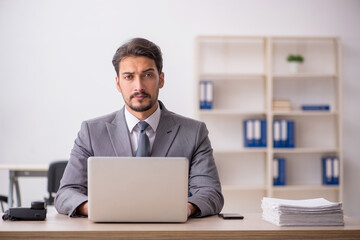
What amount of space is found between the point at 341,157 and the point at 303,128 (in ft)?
1.70

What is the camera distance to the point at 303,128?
5512mm

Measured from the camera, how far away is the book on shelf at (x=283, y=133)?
17.1ft

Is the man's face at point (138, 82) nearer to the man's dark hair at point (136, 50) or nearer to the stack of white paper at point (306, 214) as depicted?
the man's dark hair at point (136, 50)

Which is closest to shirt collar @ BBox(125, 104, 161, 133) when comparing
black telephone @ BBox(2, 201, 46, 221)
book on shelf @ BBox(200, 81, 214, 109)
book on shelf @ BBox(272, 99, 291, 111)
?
black telephone @ BBox(2, 201, 46, 221)

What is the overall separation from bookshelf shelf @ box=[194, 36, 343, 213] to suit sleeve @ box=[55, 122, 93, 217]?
307 centimetres

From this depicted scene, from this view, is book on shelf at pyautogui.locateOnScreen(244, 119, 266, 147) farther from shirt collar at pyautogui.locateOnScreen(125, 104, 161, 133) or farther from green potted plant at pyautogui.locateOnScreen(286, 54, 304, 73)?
shirt collar at pyautogui.locateOnScreen(125, 104, 161, 133)

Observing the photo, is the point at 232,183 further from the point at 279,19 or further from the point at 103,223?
the point at 103,223

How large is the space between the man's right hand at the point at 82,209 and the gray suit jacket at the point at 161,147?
17 centimetres

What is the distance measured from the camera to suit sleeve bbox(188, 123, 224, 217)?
2.06 meters

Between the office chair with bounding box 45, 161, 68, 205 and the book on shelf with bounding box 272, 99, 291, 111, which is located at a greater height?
the book on shelf with bounding box 272, 99, 291, 111

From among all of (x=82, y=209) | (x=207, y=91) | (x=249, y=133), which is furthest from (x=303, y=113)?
(x=82, y=209)

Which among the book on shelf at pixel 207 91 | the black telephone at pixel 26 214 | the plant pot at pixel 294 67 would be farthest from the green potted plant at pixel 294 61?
the black telephone at pixel 26 214

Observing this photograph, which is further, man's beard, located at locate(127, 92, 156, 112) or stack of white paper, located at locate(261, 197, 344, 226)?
man's beard, located at locate(127, 92, 156, 112)

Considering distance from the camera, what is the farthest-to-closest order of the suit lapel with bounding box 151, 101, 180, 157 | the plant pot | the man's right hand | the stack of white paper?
1. the plant pot
2. the suit lapel with bounding box 151, 101, 180, 157
3. the man's right hand
4. the stack of white paper
